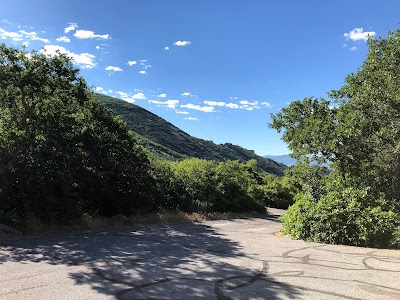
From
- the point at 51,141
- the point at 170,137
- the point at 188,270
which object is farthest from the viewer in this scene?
the point at 170,137

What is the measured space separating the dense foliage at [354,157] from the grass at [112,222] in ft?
19.0

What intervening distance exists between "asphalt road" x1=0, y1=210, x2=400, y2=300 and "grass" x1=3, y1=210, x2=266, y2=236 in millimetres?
993

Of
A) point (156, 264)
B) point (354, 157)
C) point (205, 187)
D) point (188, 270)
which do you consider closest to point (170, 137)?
point (205, 187)

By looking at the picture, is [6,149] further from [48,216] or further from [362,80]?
[362,80]

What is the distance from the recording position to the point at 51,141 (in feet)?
38.0

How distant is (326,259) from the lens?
26.7 ft

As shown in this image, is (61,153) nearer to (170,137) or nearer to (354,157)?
(354,157)

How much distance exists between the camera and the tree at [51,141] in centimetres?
1092

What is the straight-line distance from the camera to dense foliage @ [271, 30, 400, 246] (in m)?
10.7

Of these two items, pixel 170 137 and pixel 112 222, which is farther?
pixel 170 137

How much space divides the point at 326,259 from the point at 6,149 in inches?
378

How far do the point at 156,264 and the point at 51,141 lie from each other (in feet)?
21.6

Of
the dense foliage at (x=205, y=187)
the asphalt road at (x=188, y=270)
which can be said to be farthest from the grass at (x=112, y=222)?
the dense foliage at (x=205, y=187)

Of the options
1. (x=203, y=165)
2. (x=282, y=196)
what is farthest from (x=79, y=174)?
(x=282, y=196)
